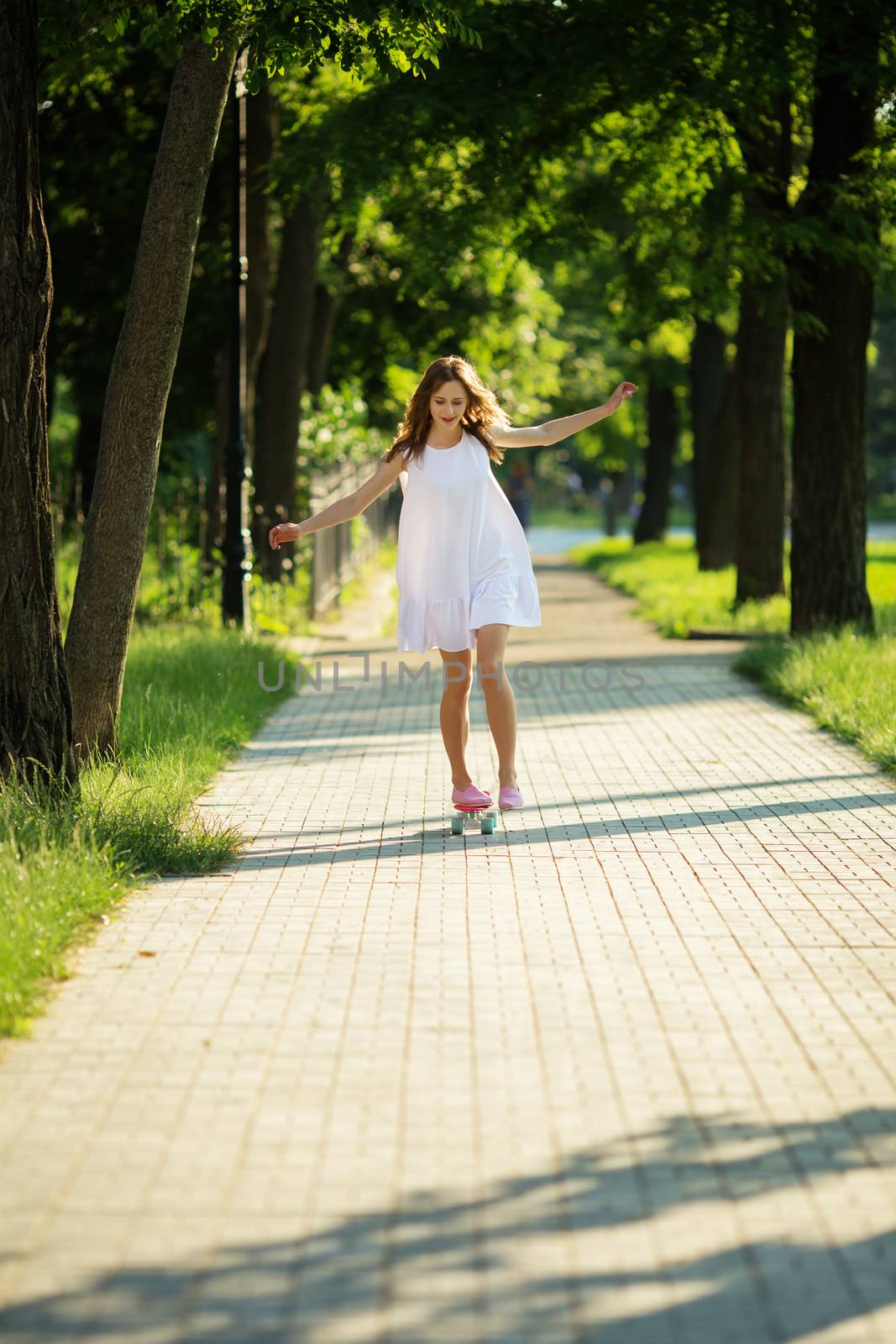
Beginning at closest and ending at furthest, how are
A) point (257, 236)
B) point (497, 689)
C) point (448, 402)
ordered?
point (448, 402) < point (497, 689) < point (257, 236)

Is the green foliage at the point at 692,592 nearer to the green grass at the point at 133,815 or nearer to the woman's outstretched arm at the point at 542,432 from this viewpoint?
the green grass at the point at 133,815

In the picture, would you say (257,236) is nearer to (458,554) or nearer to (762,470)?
(762,470)

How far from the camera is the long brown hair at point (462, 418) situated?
25.8ft

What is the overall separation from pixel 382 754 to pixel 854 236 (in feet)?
20.7

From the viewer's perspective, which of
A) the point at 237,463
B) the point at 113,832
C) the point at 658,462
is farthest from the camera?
the point at 658,462

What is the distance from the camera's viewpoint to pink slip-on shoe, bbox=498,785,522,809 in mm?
8281

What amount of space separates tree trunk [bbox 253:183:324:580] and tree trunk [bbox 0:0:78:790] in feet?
43.1

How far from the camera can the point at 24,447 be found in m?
7.38

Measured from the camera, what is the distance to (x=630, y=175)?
1538 cm

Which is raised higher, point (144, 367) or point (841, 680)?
point (144, 367)

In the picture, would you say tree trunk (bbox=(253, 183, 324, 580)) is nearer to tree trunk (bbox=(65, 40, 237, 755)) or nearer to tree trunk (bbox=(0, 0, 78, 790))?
tree trunk (bbox=(65, 40, 237, 755))

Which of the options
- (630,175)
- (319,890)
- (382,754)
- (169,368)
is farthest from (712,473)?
(319,890)

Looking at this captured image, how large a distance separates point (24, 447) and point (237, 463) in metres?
8.80

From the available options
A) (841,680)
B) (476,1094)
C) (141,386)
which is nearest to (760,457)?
(841,680)
